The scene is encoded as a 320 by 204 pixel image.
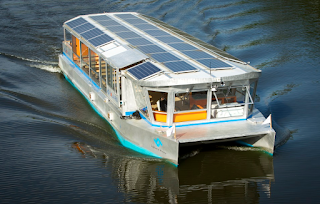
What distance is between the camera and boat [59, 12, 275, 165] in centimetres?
1611

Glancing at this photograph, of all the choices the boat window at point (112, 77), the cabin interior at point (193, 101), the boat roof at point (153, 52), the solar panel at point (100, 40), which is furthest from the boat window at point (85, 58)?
the cabin interior at point (193, 101)

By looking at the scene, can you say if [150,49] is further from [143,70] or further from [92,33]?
[92,33]

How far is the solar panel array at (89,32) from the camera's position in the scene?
815 inches

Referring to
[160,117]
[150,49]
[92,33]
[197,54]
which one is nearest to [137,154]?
[160,117]

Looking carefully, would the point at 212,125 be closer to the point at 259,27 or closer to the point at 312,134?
the point at 312,134

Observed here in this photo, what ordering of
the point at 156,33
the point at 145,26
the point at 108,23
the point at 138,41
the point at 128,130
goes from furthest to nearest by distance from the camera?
the point at 108,23, the point at 145,26, the point at 156,33, the point at 138,41, the point at 128,130

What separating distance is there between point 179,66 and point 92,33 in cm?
656

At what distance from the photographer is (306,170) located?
1617 cm

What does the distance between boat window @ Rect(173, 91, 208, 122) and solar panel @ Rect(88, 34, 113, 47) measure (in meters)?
5.76

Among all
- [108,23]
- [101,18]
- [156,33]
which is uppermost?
[101,18]

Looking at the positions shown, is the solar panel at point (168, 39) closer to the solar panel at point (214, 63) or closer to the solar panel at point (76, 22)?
the solar panel at point (214, 63)

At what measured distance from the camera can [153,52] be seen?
61.0ft

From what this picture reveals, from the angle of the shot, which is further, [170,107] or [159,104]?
[159,104]

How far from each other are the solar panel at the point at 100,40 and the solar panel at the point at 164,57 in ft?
10.8
